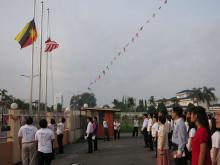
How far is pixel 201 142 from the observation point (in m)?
5.51

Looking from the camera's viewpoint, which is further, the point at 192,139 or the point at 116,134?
the point at 116,134

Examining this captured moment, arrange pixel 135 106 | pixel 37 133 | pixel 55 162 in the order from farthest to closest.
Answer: pixel 135 106 → pixel 55 162 → pixel 37 133

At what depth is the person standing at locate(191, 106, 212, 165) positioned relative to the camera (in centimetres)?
543

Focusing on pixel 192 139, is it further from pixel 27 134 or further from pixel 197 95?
pixel 197 95

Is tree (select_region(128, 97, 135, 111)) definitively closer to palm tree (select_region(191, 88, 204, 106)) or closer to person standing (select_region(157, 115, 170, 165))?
palm tree (select_region(191, 88, 204, 106))

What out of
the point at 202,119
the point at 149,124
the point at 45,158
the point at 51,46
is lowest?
the point at 45,158

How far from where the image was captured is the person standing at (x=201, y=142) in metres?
5.43

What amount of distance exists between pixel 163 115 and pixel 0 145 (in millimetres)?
5312

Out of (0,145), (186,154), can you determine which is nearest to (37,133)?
(0,145)

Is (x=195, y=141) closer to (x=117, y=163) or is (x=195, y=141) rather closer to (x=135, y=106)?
(x=117, y=163)

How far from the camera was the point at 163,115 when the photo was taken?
35.0 feet

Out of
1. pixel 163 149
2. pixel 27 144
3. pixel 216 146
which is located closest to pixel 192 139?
pixel 216 146

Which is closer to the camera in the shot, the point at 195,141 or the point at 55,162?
the point at 195,141

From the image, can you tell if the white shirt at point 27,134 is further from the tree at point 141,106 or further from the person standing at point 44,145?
the tree at point 141,106
